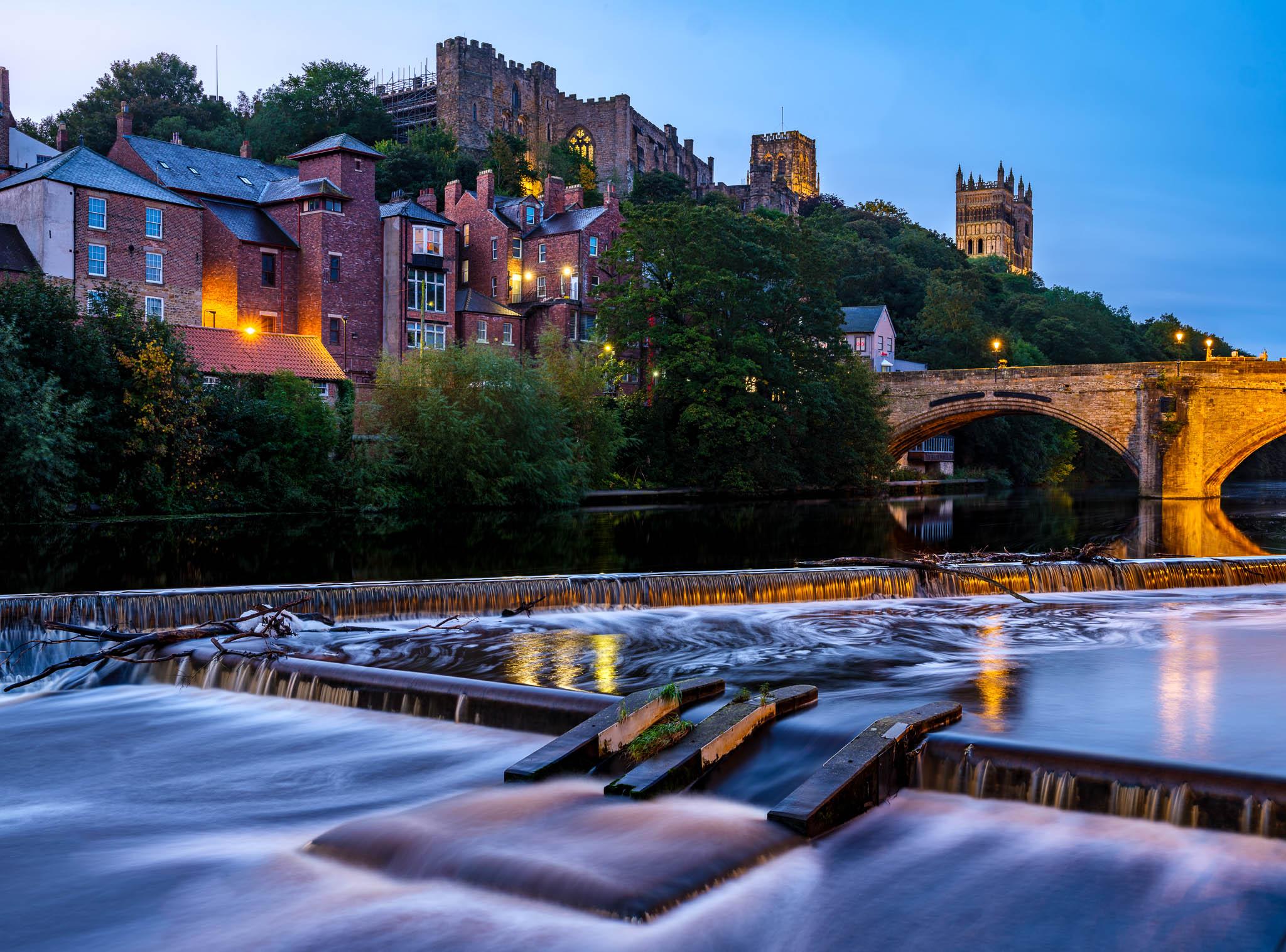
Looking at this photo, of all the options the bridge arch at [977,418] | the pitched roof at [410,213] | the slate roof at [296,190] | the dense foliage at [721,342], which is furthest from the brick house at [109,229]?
the bridge arch at [977,418]

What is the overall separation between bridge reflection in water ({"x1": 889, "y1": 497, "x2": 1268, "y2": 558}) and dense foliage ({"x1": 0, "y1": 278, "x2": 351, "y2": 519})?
14.4 metres

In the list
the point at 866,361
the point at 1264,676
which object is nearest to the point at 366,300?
the point at 866,361

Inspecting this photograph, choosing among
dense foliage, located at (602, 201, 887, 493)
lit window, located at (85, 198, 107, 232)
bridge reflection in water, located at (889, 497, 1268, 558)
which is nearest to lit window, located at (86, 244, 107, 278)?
lit window, located at (85, 198, 107, 232)

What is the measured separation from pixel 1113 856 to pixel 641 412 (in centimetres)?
3386

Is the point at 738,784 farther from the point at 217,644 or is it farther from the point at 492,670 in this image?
the point at 217,644

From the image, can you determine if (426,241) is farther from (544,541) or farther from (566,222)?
(544,541)

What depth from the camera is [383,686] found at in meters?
7.68

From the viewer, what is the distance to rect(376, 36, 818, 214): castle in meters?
76.8

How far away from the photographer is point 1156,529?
27859 millimetres

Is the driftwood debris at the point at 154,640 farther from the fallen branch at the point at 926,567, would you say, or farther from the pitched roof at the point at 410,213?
the pitched roof at the point at 410,213

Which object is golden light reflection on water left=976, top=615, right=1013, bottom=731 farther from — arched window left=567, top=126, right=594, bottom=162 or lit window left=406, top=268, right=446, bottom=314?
arched window left=567, top=126, right=594, bottom=162

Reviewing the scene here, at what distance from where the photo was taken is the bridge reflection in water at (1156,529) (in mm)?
21719

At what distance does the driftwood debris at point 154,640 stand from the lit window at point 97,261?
91.0 ft

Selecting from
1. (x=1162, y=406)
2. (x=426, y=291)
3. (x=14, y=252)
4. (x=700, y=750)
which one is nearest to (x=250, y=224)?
(x=426, y=291)
